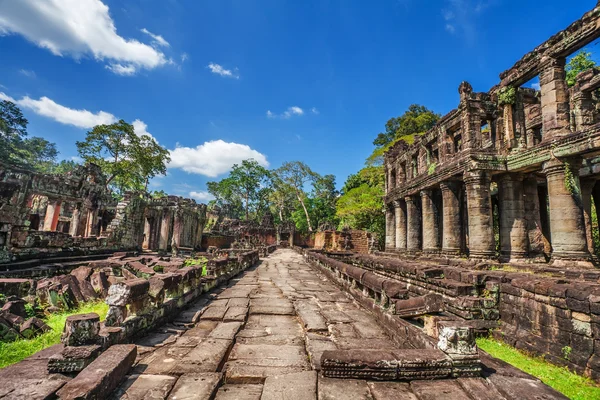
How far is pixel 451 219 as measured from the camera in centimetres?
1163

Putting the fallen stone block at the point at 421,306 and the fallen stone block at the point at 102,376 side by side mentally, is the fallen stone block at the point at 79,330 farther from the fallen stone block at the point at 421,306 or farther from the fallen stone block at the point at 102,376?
the fallen stone block at the point at 421,306

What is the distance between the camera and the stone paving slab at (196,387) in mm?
2404

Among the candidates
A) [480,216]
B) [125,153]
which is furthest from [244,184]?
[480,216]

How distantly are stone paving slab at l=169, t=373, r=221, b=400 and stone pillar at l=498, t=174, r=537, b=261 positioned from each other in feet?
37.1

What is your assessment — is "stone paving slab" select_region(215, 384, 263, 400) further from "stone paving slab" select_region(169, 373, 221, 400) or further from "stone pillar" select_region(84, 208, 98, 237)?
"stone pillar" select_region(84, 208, 98, 237)

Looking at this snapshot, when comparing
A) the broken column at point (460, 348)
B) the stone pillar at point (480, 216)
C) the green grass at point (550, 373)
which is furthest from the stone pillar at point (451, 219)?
the broken column at point (460, 348)

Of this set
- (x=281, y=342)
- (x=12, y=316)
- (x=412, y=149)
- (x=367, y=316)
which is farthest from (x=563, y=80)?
(x=12, y=316)

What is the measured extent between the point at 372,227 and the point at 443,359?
24567 mm

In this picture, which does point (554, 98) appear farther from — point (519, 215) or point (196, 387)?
point (196, 387)

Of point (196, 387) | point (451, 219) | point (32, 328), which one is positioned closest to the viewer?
point (196, 387)

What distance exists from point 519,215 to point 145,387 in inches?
488

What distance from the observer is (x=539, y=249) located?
10820 mm

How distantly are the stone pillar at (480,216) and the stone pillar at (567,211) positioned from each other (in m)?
2.00

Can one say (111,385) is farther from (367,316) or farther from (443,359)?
(367,316)
